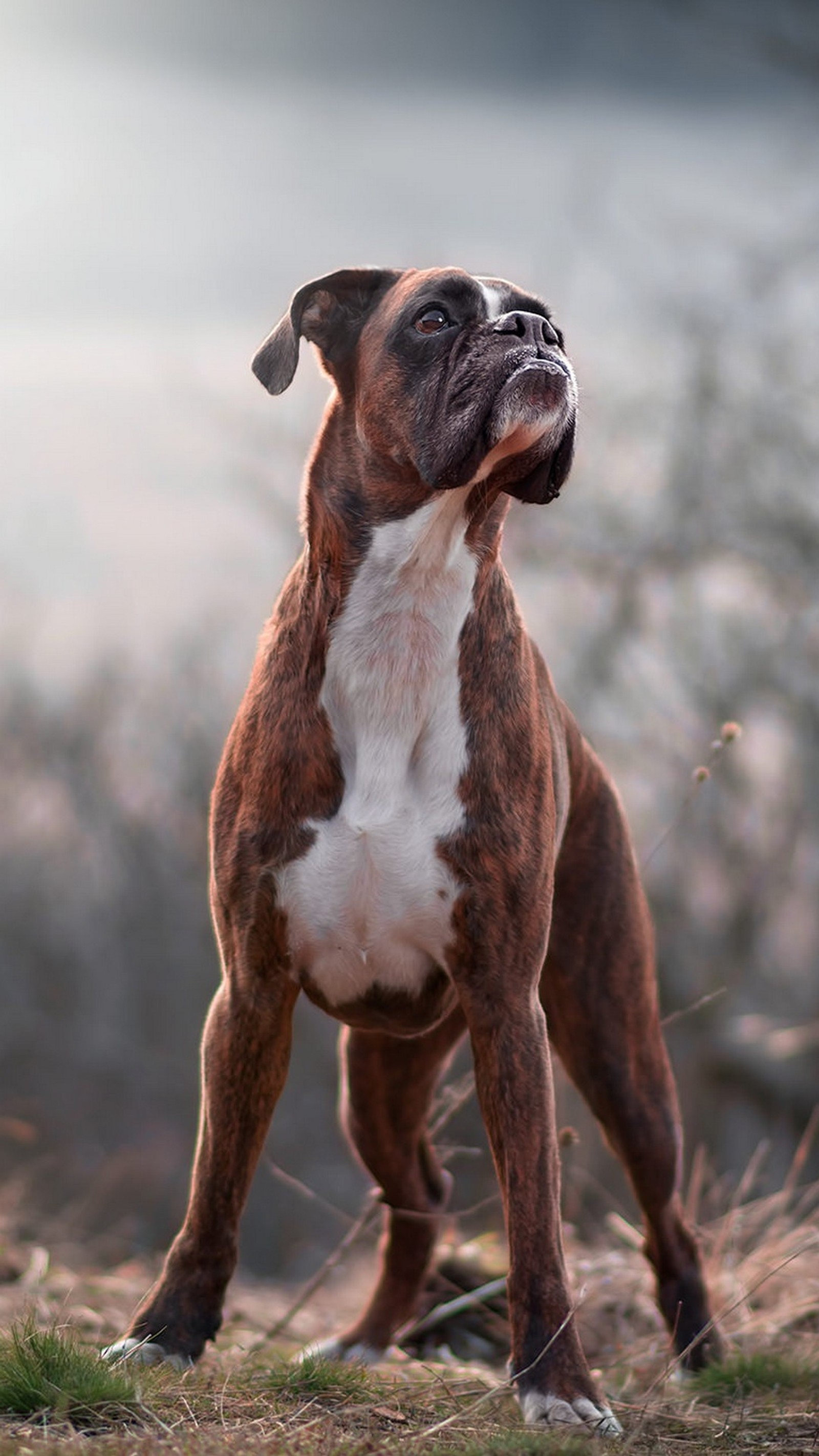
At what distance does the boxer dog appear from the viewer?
3.52 metres

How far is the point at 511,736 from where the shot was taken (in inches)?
144

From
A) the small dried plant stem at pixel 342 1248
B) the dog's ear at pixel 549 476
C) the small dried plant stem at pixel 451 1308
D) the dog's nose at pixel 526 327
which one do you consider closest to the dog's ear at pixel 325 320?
the dog's nose at pixel 526 327

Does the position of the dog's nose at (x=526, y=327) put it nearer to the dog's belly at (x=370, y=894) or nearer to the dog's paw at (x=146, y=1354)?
the dog's belly at (x=370, y=894)

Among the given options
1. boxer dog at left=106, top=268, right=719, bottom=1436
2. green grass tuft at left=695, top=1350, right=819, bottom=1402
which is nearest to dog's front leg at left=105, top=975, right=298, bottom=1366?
boxer dog at left=106, top=268, right=719, bottom=1436

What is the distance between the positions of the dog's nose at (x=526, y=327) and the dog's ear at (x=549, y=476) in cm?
21

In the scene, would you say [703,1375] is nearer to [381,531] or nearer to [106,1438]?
[106,1438]

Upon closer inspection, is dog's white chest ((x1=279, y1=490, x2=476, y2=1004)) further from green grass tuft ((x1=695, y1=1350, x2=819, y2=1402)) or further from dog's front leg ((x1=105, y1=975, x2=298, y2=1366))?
green grass tuft ((x1=695, y1=1350, x2=819, y2=1402))

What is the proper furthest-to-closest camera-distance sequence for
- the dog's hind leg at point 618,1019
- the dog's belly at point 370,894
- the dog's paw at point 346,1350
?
1. the dog's paw at point 346,1350
2. the dog's hind leg at point 618,1019
3. the dog's belly at point 370,894

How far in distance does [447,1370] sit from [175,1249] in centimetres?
97

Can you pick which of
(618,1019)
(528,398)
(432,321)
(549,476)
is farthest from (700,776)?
(432,321)

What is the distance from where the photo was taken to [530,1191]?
3.47 meters

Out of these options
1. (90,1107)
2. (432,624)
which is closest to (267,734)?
(432,624)

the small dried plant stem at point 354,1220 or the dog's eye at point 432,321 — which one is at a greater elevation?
the dog's eye at point 432,321

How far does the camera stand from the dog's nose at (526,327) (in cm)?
361
